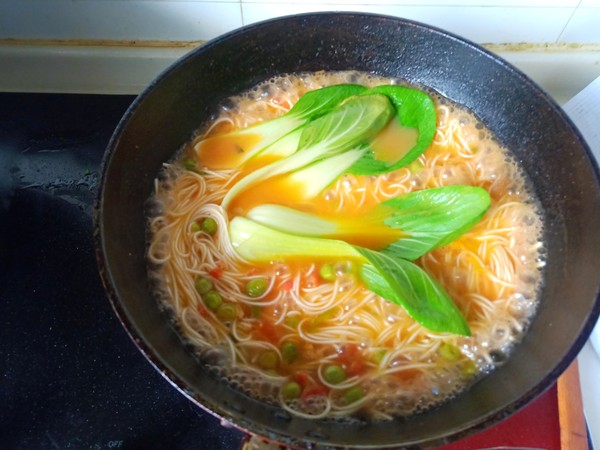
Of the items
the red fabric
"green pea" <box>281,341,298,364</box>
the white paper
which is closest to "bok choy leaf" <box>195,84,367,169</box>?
"green pea" <box>281,341,298,364</box>

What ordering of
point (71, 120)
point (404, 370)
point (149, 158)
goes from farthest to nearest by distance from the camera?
point (71, 120)
point (149, 158)
point (404, 370)

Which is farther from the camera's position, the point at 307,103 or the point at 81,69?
the point at 81,69

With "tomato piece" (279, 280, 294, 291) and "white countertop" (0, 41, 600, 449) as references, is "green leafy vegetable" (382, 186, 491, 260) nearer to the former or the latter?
"tomato piece" (279, 280, 294, 291)

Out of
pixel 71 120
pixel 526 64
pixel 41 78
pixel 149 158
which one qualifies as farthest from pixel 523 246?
pixel 41 78

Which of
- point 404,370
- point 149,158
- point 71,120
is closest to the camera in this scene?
point 404,370

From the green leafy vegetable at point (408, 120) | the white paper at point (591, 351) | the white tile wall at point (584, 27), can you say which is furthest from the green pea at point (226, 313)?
the white tile wall at point (584, 27)

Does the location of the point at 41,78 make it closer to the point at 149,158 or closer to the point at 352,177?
the point at 149,158

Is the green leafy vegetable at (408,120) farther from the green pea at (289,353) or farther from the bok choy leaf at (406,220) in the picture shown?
the green pea at (289,353)

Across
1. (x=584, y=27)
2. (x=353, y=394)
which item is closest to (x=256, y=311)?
(x=353, y=394)

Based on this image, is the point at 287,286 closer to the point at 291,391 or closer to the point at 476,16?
the point at 291,391
